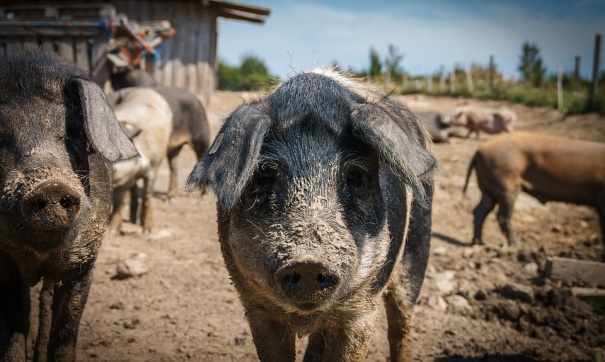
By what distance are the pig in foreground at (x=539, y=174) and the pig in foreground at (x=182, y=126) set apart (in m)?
Result: 4.67

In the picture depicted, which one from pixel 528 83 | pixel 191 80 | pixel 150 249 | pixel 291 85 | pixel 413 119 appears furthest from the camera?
pixel 528 83

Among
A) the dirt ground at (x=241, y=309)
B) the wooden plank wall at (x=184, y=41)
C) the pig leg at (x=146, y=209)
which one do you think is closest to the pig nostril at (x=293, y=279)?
A: the dirt ground at (x=241, y=309)

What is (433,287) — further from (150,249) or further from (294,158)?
(294,158)

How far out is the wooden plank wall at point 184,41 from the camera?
1393cm

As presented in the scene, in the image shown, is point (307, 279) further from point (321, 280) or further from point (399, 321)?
point (399, 321)

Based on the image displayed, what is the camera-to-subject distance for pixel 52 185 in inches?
99.8

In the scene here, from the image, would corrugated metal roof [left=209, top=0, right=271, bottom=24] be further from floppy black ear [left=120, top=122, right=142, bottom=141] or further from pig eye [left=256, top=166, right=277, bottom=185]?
pig eye [left=256, top=166, right=277, bottom=185]

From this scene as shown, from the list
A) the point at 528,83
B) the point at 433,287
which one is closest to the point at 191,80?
the point at 433,287

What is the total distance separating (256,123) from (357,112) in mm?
486

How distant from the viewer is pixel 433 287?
18.7 ft

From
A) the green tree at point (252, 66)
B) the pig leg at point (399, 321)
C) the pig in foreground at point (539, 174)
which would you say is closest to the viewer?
the pig leg at point (399, 321)

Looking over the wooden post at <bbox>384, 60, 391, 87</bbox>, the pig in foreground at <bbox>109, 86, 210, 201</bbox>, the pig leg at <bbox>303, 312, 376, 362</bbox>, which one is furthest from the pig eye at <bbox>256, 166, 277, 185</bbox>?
the wooden post at <bbox>384, 60, 391, 87</bbox>

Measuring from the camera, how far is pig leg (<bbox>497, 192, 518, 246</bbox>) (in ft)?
28.9

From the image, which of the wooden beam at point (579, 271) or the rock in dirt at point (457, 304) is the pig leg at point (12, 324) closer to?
the rock in dirt at point (457, 304)
